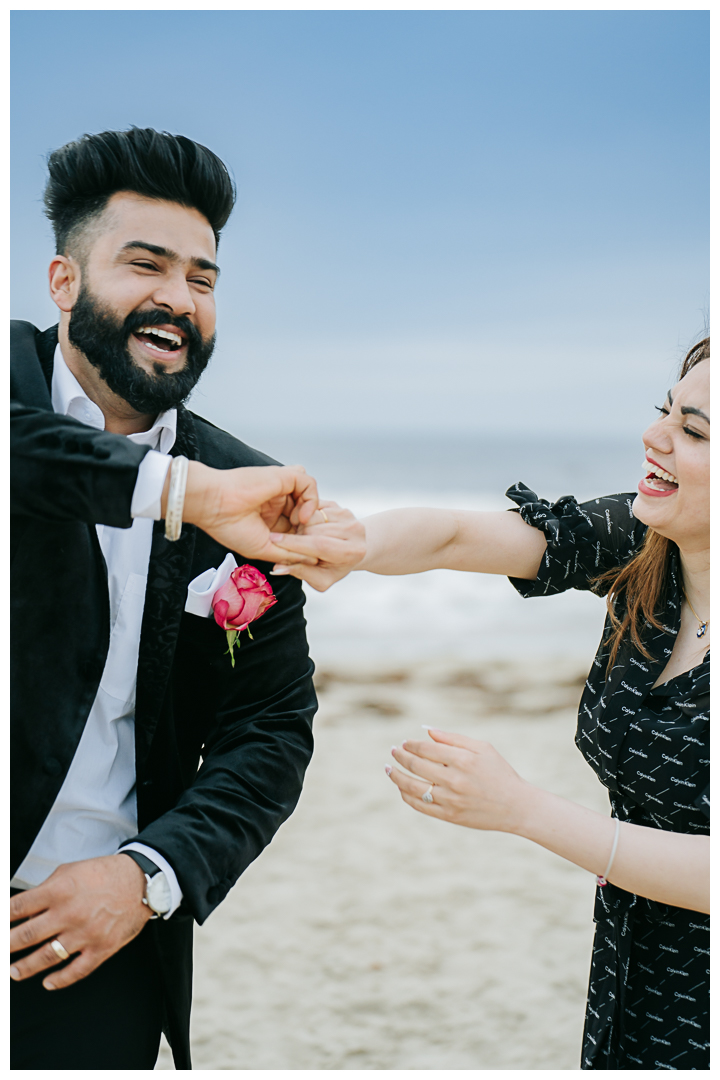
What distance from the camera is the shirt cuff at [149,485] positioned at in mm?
1707

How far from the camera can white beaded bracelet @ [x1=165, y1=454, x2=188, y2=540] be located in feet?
5.71

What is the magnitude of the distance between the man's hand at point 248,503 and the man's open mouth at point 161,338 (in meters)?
0.38

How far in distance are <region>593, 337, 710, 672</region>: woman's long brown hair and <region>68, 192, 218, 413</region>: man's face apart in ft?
3.90

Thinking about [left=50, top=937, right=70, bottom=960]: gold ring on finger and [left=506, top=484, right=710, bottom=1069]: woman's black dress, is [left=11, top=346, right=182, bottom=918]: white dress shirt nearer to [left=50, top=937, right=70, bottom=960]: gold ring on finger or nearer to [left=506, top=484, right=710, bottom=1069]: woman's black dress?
[left=50, top=937, right=70, bottom=960]: gold ring on finger

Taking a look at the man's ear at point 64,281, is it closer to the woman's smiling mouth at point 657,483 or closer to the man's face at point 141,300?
the man's face at point 141,300

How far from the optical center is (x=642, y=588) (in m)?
2.30

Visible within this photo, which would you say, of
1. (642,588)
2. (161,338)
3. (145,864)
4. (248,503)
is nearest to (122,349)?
(161,338)

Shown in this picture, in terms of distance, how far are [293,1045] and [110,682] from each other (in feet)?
8.07

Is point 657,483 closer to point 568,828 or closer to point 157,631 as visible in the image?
point 568,828

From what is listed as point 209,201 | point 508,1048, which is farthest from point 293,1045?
point 209,201

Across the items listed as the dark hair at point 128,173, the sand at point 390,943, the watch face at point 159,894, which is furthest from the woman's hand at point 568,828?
the sand at point 390,943

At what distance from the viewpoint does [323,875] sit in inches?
202

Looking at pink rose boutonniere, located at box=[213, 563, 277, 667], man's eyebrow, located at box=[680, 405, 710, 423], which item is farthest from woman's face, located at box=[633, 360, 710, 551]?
pink rose boutonniere, located at box=[213, 563, 277, 667]
